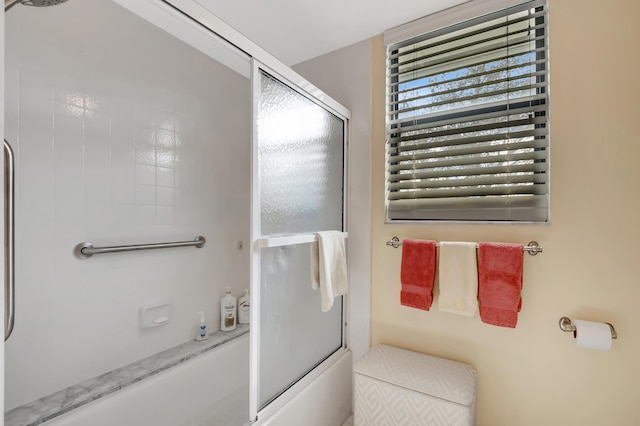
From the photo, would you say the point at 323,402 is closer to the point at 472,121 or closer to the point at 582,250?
the point at 582,250

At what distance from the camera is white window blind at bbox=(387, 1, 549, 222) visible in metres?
1.29

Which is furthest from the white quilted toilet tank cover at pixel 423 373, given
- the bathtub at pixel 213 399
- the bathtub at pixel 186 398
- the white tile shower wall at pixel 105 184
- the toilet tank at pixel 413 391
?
the white tile shower wall at pixel 105 184

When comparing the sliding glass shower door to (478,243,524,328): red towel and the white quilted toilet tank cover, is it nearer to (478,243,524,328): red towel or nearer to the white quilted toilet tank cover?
the white quilted toilet tank cover

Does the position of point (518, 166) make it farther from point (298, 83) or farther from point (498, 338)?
point (298, 83)

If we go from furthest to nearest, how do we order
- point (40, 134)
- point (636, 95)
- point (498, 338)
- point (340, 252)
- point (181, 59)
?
point (181, 59) < point (340, 252) < point (498, 338) < point (40, 134) < point (636, 95)

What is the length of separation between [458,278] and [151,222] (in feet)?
5.19

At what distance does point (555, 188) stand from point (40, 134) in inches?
85.2

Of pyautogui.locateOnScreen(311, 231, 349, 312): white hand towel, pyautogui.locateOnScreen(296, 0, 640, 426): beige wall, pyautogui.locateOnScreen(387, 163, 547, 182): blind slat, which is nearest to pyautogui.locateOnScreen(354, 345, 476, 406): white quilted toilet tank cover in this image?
pyautogui.locateOnScreen(296, 0, 640, 426): beige wall

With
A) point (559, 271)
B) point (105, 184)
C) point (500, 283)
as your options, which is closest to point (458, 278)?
point (500, 283)

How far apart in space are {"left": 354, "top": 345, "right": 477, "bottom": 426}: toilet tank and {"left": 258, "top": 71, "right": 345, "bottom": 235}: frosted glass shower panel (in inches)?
28.6

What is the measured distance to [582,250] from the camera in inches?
47.0

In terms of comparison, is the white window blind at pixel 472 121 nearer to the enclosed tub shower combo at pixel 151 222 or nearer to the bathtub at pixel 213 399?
the enclosed tub shower combo at pixel 151 222

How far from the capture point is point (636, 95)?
1120mm

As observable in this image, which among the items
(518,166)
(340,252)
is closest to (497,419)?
(340,252)
